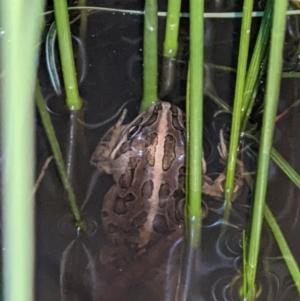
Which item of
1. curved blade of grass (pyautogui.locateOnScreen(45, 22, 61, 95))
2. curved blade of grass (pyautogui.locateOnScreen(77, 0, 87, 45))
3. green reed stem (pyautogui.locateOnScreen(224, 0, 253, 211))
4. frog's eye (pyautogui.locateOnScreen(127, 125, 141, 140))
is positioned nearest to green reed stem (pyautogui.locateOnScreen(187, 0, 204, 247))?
green reed stem (pyautogui.locateOnScreen(224, 0, 253, 211))

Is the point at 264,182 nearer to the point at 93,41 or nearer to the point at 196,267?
the point at 196,267

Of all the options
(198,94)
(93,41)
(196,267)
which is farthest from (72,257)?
(93,41)

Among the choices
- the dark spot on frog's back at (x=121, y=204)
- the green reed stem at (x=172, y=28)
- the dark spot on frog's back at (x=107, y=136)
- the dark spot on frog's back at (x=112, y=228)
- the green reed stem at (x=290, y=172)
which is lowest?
the dark spot on frog's back at (x=112, y=228)

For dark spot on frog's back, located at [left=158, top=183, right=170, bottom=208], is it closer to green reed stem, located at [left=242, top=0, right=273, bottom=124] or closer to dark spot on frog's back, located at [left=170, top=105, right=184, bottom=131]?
dark spot on frog's back, located at [left=170, top=105, right=184, bottom=131]

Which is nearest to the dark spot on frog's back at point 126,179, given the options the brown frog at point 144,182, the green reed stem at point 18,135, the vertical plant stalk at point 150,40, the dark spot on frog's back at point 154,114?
the brown frog at point 144,182

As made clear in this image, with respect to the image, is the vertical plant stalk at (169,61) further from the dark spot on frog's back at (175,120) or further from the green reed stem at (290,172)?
the green reed stem at (290,172)

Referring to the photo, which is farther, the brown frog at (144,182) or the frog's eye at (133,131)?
the frog's eye at (133,131)
